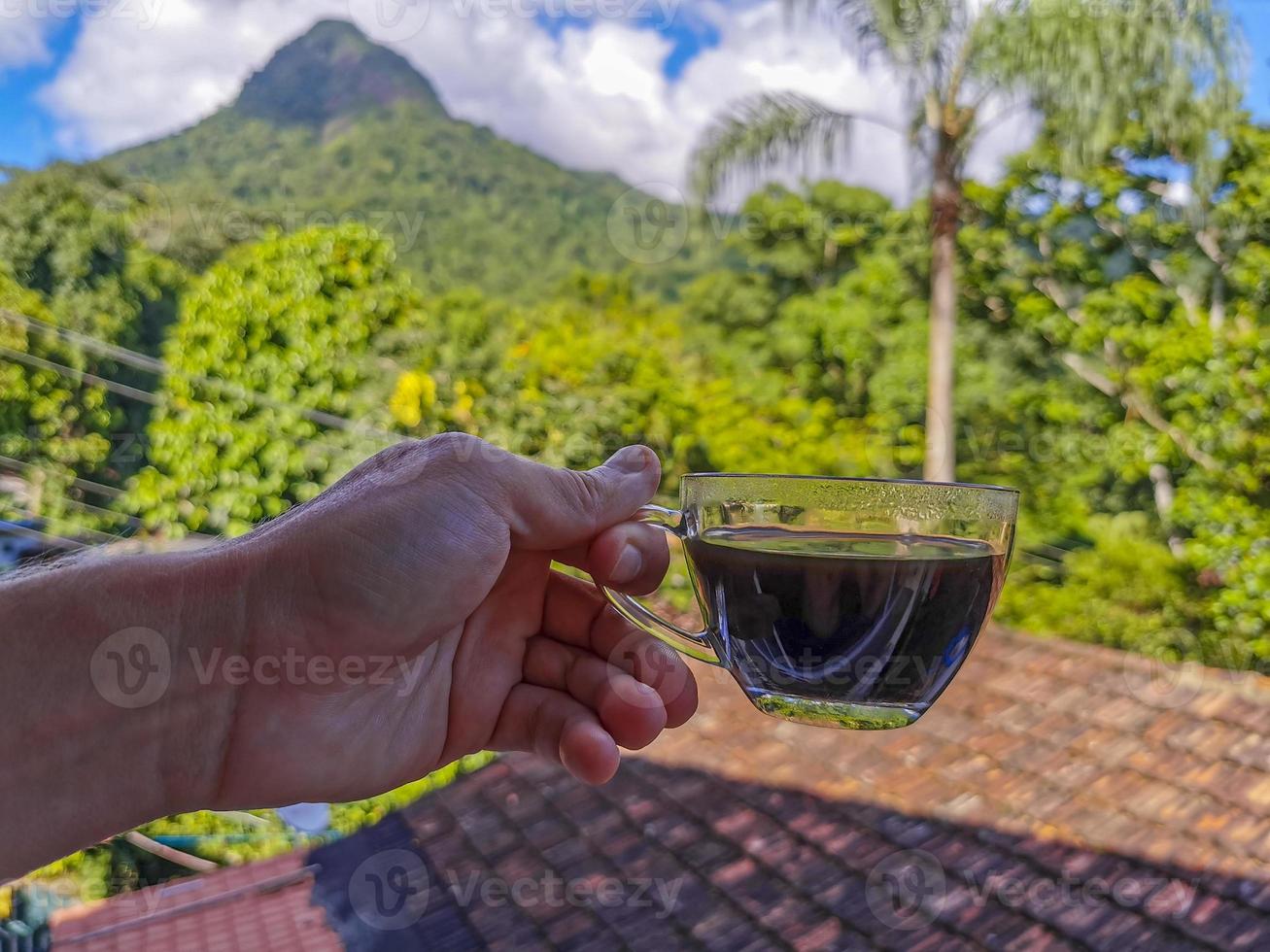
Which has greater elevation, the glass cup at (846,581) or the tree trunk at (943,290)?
the tree trunk at (943,290)

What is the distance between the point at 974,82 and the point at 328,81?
13.0 feet

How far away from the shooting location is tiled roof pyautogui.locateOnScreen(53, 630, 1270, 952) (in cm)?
184

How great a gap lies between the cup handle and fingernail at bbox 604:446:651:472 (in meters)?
0.06

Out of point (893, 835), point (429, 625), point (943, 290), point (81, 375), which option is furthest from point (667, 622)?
point (943, 290)

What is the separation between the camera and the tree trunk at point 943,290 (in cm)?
454

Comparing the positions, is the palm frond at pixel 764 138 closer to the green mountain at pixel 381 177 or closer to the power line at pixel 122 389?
the green mountain at pixel 381 177

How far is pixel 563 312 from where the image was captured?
5.29m

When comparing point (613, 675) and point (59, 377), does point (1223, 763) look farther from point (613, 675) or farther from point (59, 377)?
point (59, 377)

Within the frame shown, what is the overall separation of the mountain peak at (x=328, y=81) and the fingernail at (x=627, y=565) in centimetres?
565

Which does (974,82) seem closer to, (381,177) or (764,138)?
(764,138)

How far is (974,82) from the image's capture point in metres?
4.23

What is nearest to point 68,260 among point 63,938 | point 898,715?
point 63,938

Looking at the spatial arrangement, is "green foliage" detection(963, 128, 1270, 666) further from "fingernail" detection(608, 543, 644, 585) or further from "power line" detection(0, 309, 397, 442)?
"fingernail" detection(608, 543, 644, 585)

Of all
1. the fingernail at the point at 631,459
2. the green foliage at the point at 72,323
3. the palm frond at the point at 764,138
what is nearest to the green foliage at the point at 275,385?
the green foliage at the point at 72,323
